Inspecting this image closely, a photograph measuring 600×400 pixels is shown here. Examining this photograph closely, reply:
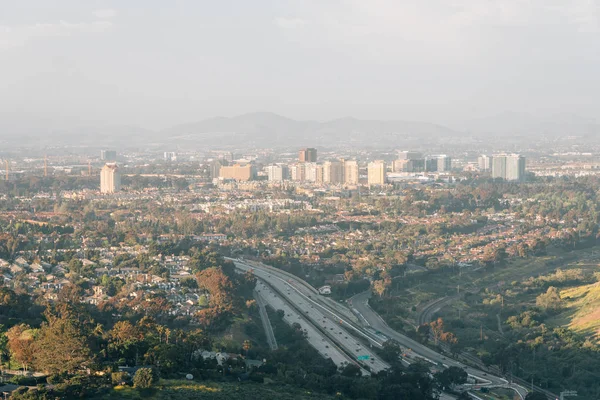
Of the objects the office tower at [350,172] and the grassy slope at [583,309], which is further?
the office tower at [350,172]

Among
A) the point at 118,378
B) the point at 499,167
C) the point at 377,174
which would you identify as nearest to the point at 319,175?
the point at 377,174

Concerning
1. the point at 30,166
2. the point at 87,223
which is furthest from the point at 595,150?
the point at 87,223

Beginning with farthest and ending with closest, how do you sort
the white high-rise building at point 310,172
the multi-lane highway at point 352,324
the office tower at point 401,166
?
the office tower at point 401,166, the white high-rise building at point 310,172, the multi-lane highway at point 352,324

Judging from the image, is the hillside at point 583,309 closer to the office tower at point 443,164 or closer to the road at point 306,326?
the road at point 306,326

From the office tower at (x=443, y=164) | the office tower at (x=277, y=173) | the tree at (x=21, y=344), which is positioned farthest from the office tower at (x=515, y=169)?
the tree at (x=21, y=344)

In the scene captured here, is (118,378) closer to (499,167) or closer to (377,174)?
(377,174)

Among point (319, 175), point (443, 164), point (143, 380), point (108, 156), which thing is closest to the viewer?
point (143, 380)

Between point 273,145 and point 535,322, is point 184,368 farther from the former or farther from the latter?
point 273,145
